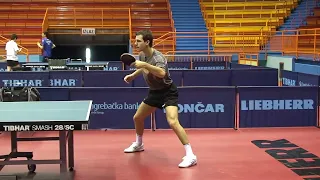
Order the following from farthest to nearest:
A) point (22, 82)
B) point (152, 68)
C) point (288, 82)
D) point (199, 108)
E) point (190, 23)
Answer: point (190, 23) → point (288, 82) → point (22, 82) → point (199, 108) → point (152, 68)

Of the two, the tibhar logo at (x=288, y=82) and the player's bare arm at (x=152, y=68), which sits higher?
the player's bare arm at (x=152, y=68)

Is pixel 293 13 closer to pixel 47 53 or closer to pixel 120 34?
pixel 120 34

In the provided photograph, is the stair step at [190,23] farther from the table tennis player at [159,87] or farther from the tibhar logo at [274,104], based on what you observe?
the table tennis player at [159,87]

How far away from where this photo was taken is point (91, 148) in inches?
282

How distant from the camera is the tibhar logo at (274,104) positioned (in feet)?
28.6

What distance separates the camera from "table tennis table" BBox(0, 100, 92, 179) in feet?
14.3

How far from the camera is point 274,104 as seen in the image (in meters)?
8.75

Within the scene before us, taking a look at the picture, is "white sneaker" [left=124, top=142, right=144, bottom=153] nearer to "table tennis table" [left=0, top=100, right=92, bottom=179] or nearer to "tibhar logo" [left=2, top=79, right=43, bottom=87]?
"table tennis table" [left=0, top=100, right=92, bottom=179]

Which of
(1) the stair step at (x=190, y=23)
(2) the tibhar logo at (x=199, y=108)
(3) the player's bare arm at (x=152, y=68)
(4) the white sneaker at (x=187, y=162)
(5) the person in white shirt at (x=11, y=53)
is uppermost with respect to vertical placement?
(1) the stair step at (x=190, y=23)

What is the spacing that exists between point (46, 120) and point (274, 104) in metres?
5.47

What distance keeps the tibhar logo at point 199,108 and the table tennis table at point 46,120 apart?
10.3ft

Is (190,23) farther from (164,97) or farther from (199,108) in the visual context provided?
(164,97)

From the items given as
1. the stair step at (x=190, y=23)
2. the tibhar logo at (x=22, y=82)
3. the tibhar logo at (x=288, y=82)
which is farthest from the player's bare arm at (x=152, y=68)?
the stair step at (x=190, y=23)

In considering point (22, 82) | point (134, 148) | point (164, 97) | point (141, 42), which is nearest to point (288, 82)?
point (134, 148)
